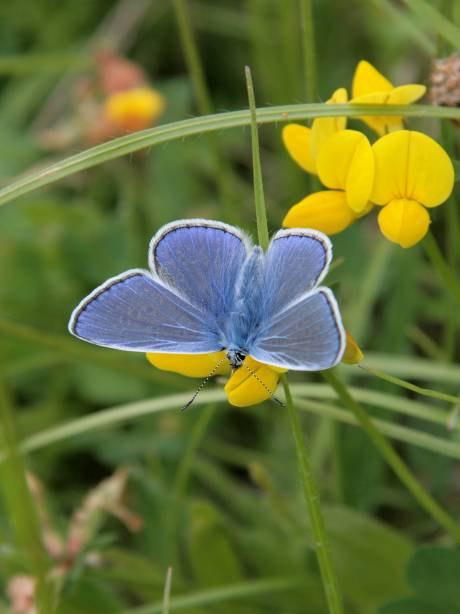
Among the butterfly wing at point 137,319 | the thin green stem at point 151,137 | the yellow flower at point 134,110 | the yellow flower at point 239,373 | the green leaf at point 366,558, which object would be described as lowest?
the green leaf at point 366,558

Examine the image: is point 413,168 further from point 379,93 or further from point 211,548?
point 211,548

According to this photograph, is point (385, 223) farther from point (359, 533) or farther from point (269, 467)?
point (269, 467)

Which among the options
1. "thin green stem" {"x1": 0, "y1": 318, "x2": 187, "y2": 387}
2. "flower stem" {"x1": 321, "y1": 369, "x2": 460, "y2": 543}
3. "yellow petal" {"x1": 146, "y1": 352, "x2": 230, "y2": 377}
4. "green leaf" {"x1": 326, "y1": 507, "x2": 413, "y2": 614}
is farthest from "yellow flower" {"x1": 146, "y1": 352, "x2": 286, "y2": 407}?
"green leaf" {"x1": 326, "y1": 507, "x2": 413, "y2": 614}

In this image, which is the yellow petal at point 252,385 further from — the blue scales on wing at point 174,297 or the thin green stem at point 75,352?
the thin green stem at point 75,352

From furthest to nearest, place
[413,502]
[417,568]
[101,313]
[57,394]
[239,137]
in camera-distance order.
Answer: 1. [239,137]
2. [57,394]
3. [413,502]
4. [417,568]
5. [101,313]

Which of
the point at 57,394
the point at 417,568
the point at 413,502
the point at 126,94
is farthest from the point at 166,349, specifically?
the point at 126,94

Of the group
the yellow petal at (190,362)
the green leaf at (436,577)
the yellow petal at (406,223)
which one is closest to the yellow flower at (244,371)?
the yellow petal at (190,362)
